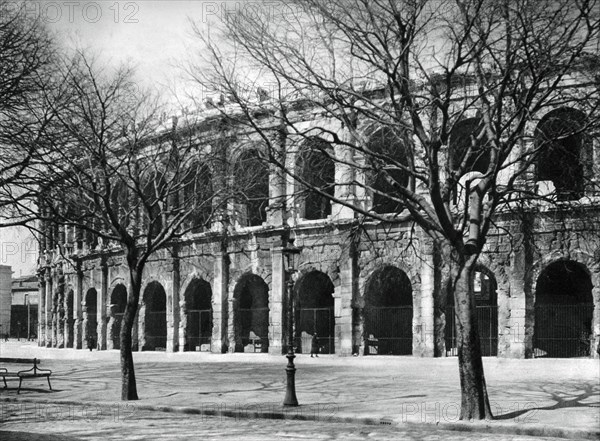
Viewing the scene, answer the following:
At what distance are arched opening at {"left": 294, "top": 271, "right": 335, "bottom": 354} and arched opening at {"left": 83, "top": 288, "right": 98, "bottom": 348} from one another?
14246 mm

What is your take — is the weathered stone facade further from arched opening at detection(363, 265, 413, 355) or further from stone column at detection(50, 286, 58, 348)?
stone column at detection(50, 286, 58, 348)

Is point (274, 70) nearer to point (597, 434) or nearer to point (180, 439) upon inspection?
point (180, 439)

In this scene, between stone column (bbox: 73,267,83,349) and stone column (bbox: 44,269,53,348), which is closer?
stone column (bbox: 73,267,83,349)

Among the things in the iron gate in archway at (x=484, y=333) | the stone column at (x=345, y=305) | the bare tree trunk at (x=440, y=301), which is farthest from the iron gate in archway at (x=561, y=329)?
the stone column at (x=345, y=305)

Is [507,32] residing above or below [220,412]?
above

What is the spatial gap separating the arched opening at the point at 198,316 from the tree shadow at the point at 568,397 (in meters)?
19.5

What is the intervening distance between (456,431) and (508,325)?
14959mm

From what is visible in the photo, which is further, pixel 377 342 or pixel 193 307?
pixel 193 307

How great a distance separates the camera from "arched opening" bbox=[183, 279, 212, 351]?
3425cm

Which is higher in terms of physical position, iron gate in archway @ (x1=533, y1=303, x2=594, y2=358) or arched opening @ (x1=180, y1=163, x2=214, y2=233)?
arched opening @ (x1=180, y1=163, x2=214, y2=233)

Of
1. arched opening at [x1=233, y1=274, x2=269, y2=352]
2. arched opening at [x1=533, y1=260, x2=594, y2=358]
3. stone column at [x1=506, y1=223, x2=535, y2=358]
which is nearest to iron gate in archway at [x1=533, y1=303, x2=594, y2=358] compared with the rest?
arched opening at [x1=533, y1=260, x2=594, y2=358]

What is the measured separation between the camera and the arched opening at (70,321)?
140ft

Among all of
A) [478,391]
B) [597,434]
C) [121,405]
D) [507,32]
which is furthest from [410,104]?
[121,405]

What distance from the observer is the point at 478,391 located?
466 inches
